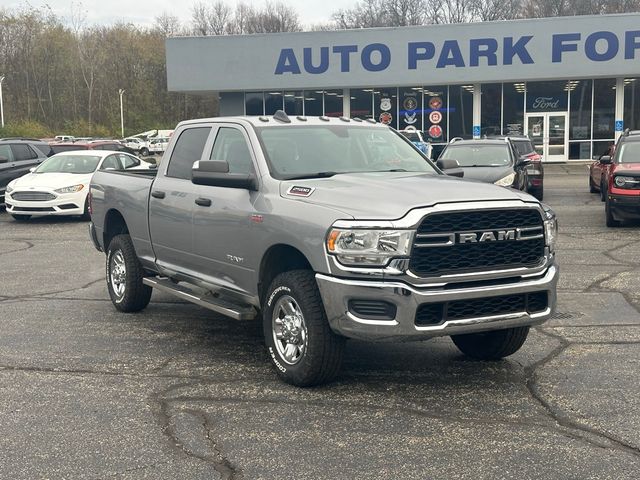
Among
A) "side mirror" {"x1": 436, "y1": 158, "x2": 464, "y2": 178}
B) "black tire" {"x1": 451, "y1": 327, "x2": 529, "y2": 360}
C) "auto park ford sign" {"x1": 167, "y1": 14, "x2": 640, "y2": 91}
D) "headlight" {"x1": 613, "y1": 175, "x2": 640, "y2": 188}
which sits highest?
"auto park ford sign" {"x1": 167, "y1": 14, "x2": 640, "y2": 91}

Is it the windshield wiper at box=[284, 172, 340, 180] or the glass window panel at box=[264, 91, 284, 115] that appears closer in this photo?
the windshield wiper at box=[284, 172, 340, 180]

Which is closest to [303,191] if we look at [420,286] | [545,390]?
[420,286]

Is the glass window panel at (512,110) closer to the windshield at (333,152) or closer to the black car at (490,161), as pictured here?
the black car at (490,161)

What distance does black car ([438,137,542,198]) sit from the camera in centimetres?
1591

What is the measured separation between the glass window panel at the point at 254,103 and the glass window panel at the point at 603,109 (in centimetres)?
1588

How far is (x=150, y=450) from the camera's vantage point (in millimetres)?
4488

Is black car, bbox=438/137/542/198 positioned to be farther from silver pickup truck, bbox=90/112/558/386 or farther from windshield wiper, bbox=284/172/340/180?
windshield wiper, bbox=284/172/340/180

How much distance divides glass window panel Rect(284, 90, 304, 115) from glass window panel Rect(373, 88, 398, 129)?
12.2 ft

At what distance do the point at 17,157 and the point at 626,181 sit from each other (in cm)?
1458

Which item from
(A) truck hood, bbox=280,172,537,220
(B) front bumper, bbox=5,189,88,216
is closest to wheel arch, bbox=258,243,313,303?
(A) truck hood, bbox=280,172,537,220

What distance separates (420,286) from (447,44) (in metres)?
32.1

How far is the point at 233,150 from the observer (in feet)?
22.0

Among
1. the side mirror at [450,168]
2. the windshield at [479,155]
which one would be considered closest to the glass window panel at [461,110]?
→ the windshield at [479,155]

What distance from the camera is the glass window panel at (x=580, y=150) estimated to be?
36625 millimetres
